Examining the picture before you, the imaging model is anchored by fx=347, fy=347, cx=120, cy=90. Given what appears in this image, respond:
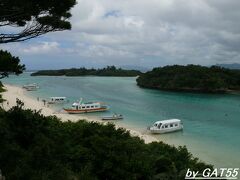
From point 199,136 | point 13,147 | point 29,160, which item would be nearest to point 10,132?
point 13,147

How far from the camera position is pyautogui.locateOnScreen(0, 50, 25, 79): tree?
9.78 metres

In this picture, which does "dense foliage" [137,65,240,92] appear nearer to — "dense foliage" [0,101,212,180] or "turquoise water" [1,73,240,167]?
"turquoise water" [1,73,240,167]

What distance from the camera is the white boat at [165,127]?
107 feet

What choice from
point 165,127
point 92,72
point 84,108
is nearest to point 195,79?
point 84,108

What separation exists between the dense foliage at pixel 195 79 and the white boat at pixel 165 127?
46390 mm

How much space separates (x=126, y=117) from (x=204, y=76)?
43.8 meters

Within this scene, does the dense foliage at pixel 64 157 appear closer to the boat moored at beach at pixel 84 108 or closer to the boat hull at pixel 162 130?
the boat hull at pixel 162 130

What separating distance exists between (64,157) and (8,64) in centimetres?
359

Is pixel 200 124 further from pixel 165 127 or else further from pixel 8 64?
pixel 8 64

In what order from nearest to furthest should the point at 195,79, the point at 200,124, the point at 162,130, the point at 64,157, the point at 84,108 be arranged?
the point at 64,157, the point at 162,130, the point at 200,124, the point at 84,108, the point at 195,79

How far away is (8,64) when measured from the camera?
9.90 metres

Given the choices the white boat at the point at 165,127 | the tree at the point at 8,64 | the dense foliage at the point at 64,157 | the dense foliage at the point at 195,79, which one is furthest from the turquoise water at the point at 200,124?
the dense foliage at the point at 195,79

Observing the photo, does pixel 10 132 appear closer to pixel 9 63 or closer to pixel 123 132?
pixel 9 63

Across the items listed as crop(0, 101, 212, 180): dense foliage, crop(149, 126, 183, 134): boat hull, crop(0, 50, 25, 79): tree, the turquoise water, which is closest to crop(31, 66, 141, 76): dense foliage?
the turquoise water
